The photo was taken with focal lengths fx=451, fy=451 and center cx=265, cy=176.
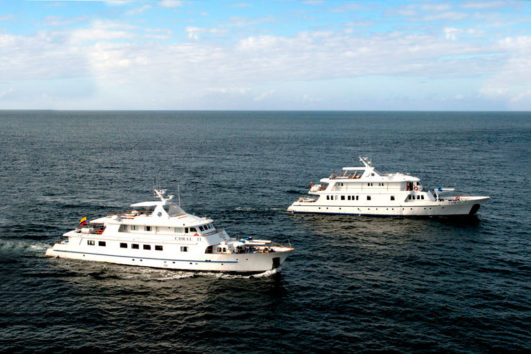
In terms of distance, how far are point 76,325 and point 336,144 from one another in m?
158

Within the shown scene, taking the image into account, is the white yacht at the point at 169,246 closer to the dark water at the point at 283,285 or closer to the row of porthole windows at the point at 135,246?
the row of porthole windows at the point at 135,246

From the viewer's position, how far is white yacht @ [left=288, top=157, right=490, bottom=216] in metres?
73.5

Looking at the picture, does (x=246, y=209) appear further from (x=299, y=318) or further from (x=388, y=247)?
(x=299, y=318)

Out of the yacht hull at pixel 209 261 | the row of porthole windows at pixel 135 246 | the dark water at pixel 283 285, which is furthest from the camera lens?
the row of porthole windows at pixel 135 246

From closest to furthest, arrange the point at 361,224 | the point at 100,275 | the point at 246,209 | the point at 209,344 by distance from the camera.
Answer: the point at 209,344
the point at 100,275
the point at 361,224
the point at 246,209

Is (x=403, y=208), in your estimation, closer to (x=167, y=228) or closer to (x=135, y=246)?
(x=167, y=228)

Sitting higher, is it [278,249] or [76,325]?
[278,249]

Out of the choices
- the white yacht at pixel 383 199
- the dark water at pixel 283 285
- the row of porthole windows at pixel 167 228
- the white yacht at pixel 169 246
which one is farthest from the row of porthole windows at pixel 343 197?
the row of porthole windows at pixel 167 228

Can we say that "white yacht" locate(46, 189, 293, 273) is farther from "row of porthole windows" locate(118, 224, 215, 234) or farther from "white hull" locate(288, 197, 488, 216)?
"white hull" locate(288, 197, 488, 216)

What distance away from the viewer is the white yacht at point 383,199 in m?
73.5

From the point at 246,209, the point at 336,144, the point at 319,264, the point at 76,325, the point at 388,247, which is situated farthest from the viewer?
the point at 336,144

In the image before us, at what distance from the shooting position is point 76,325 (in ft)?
127

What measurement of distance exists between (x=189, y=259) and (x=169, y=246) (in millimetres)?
2828

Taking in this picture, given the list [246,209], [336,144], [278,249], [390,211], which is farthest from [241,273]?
[336,144]
